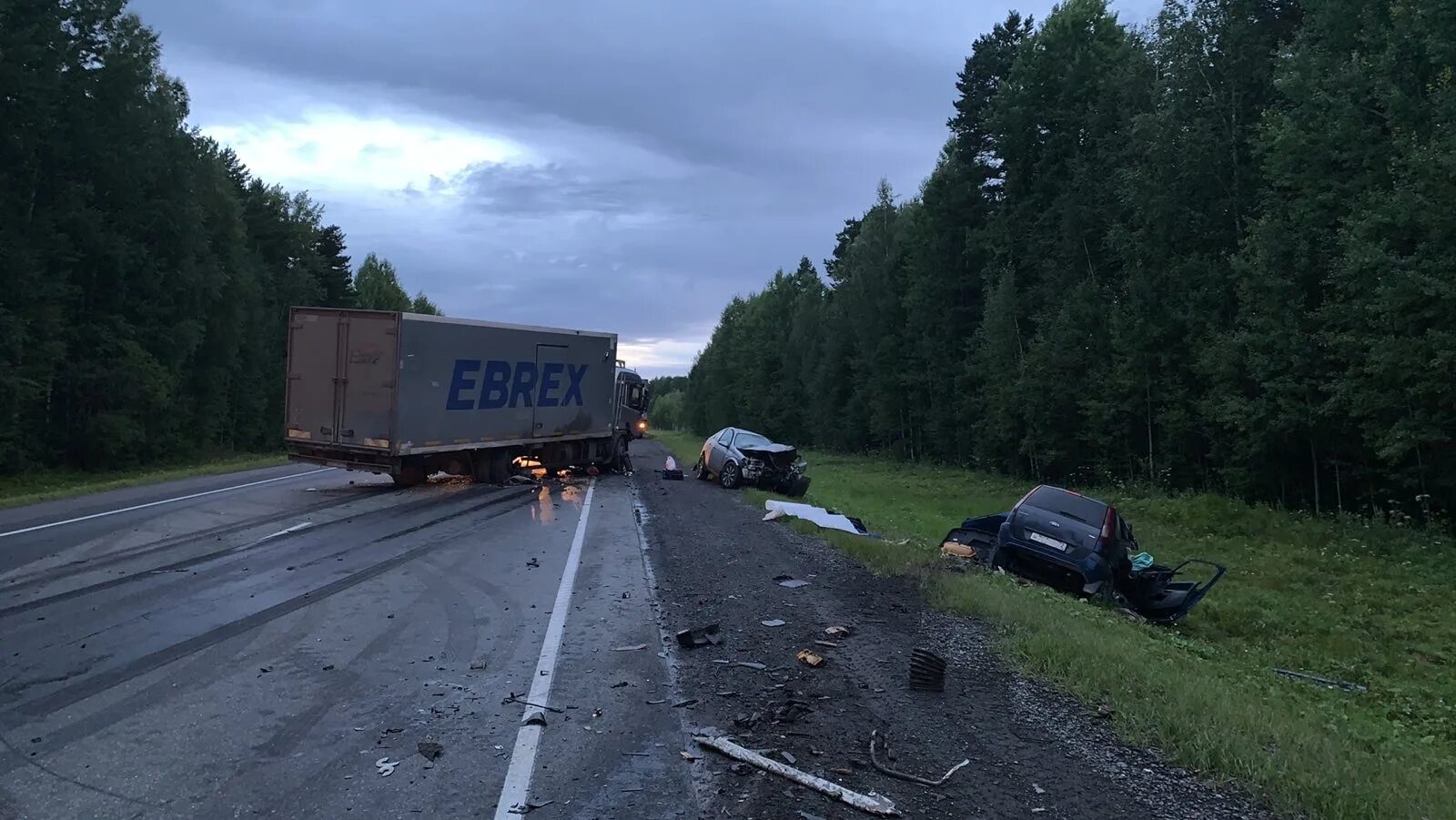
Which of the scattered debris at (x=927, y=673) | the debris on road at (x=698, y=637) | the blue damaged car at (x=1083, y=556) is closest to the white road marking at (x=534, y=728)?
the debris on road at (x=698, y=637)

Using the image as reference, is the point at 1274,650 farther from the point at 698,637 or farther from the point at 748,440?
the point at 748,440

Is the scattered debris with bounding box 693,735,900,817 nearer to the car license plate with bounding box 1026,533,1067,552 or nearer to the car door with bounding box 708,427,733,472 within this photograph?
the car license plate with bounding box 1026,533,1067,552

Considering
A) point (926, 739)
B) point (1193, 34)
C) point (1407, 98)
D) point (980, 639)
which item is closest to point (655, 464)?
point (1193, 34)

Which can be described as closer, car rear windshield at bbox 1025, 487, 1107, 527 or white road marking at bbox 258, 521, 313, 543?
white road marking at bbox 258, 521, 313, 543

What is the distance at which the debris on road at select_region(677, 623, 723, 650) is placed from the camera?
742cm

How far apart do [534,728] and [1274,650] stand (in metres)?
9.87

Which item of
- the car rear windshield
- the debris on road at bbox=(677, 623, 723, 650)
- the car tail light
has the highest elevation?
the car rear windshield

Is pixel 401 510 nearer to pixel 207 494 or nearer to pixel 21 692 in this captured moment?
pixel 207 494

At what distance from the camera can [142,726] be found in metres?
5.26

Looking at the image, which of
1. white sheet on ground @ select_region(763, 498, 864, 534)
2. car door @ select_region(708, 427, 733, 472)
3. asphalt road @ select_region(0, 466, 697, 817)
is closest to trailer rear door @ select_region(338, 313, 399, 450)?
asphalt road @ select_region(0, 466, 697, 817)

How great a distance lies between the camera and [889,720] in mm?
5629

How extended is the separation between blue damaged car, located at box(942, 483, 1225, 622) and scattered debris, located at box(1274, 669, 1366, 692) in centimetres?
206

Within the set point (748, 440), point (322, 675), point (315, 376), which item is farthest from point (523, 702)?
point (748, 440)

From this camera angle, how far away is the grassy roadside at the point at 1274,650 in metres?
4.90
